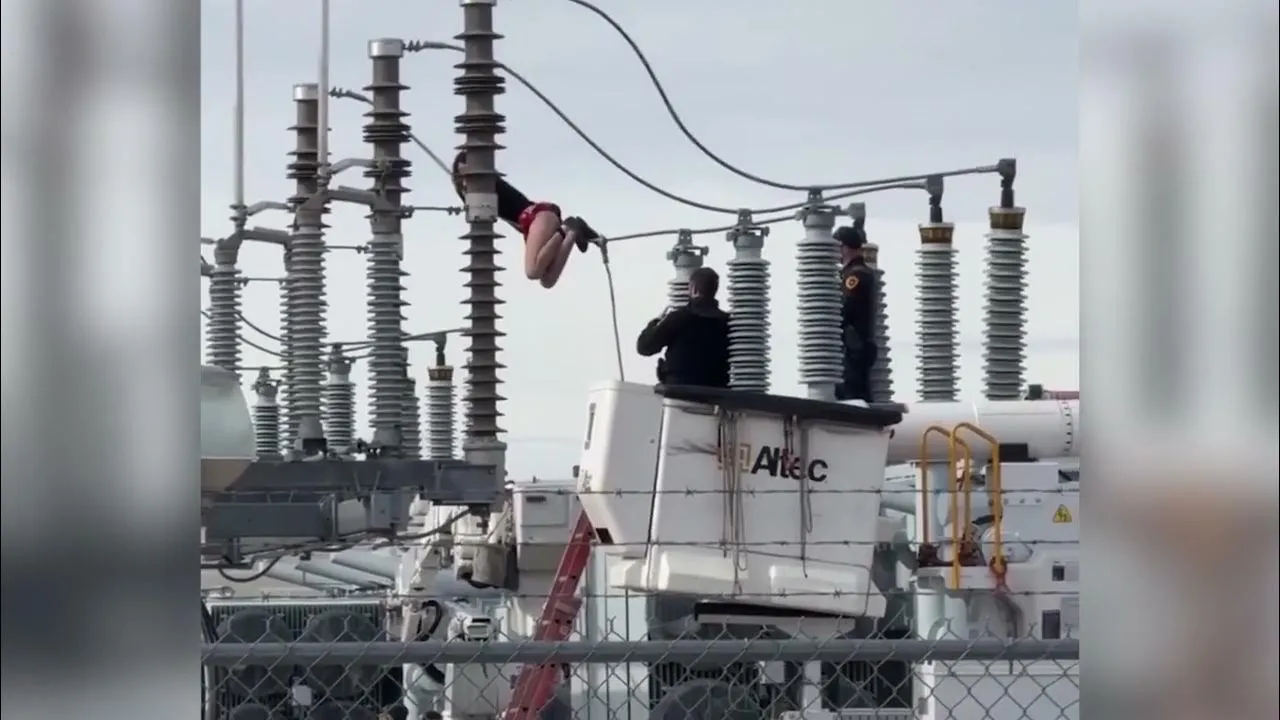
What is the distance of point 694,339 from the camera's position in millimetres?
8188

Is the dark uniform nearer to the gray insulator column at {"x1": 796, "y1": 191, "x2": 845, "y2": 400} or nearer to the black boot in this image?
the gray insulator column at {"x1": 796, "y1": 191, "x2": 845, "y2": 400}

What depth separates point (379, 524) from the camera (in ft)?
27.5

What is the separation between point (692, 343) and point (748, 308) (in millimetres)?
326

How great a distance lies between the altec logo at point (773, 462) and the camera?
24.0ft

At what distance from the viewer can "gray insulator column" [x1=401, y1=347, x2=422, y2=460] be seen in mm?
9609

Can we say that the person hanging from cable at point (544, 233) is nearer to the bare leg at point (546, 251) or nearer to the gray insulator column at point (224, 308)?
the bare leg at point (546, 251)

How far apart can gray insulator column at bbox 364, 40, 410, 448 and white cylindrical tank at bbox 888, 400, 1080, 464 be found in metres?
2.53

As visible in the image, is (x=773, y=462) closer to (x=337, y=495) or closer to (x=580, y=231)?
(x=580, y=231)
